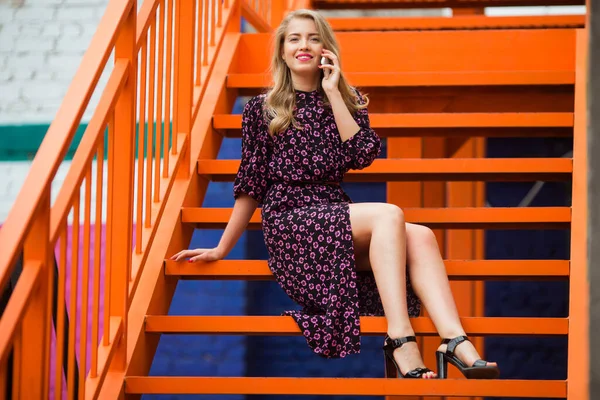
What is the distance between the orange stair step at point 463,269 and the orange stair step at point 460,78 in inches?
31.6

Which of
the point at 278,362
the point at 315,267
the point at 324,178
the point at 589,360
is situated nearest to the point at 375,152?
the point at 324,178

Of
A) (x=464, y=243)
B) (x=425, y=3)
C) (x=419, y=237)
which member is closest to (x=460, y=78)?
(x=419, y=237)

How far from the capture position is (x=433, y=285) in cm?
212

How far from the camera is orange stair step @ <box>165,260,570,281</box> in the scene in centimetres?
231

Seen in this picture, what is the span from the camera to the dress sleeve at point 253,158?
2396 mm

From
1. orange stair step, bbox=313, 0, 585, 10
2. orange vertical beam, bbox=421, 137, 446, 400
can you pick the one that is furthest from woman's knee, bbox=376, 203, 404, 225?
orange stair step, bbox=313, 0, 585, 10

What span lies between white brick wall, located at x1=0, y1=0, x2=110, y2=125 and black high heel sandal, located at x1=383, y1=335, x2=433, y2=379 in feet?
10.4

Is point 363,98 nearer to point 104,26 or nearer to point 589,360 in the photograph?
point 104,26

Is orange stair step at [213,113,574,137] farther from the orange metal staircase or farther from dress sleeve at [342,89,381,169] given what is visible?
dress sleeve at [342,89,381,169]

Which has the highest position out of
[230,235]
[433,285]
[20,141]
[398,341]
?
[20,141]

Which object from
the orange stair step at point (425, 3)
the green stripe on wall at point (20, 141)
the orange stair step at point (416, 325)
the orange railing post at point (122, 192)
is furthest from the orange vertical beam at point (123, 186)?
the green stripe on wall at point (20, 141)

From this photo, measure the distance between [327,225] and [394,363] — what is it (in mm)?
369

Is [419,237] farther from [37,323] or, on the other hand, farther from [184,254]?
[37,323]

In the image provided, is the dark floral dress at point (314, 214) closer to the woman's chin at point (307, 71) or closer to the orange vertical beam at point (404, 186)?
the woman's chin at point (307, 71)
